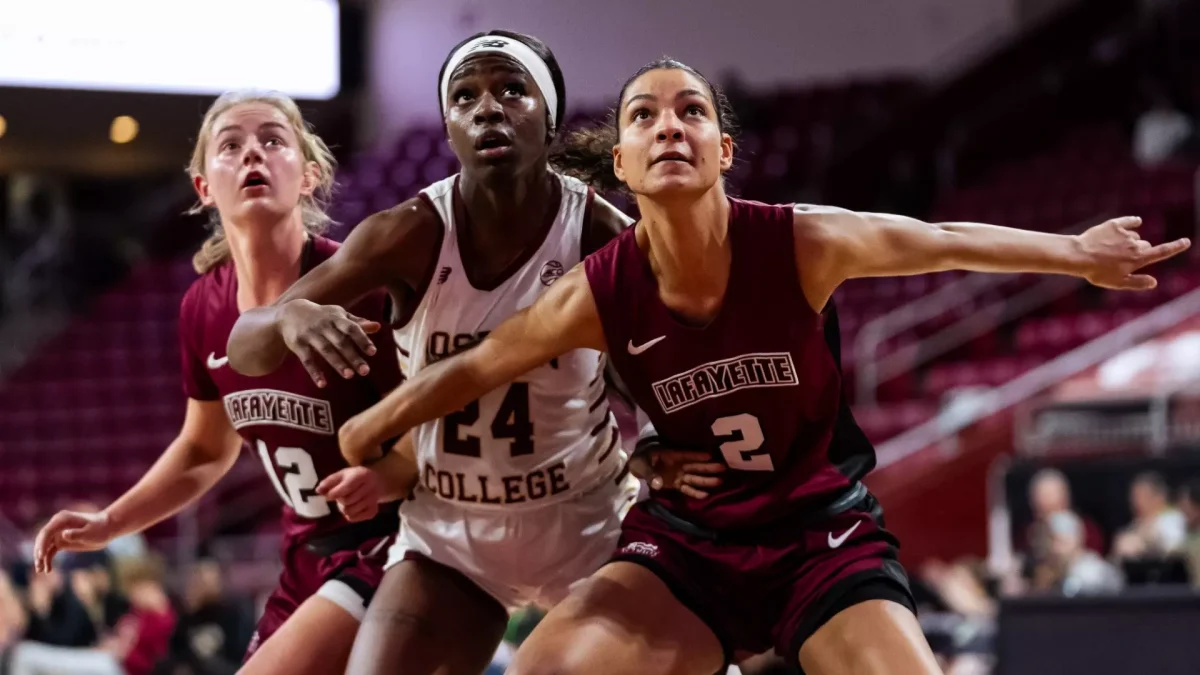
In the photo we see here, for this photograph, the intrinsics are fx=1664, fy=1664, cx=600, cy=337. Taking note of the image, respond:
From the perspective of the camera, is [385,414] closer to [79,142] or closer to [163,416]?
[79,142]

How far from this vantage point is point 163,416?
12.6m

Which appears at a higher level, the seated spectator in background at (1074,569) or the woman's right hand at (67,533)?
the woman's right hand at (67,533)

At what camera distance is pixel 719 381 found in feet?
10.8

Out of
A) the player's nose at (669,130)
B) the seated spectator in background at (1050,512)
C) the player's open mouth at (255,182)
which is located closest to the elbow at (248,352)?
the player's open mouth at (255,182)

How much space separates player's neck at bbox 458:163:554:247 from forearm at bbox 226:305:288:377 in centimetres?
48

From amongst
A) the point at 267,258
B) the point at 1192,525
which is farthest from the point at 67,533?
the point at 1192,525

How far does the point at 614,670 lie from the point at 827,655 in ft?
1.36

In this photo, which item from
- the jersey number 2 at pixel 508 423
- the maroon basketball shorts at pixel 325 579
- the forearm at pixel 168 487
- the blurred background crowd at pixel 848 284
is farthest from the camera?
the blurred background crowd at pixel 848 284

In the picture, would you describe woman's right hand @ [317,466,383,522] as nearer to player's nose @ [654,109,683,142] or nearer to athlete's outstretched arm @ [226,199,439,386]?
athlete's outstretched arm @ [226,199,439,386]

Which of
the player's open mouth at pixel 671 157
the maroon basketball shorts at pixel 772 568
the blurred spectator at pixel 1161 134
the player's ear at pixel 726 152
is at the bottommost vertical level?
the maroon basketball shorts at pixel 772 568

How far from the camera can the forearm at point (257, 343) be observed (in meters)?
3.31

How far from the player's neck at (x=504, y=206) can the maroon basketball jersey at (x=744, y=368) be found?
0.26 m

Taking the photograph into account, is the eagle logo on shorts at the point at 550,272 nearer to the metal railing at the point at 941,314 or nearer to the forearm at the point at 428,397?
the forearm at the point at 428,397

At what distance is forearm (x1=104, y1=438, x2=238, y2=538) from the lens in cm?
417
